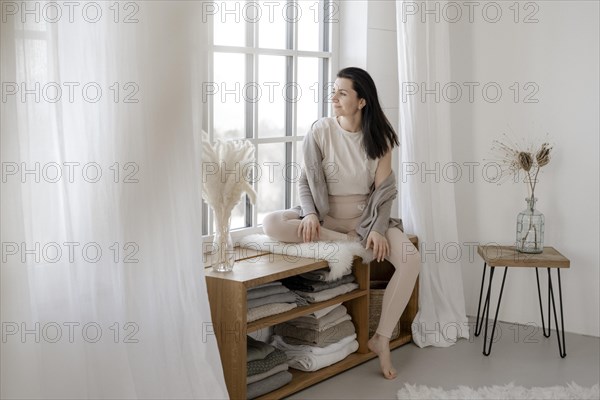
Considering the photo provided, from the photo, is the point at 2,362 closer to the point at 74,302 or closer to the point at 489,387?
the point at 74,302

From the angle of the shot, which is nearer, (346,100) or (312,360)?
(312,360)

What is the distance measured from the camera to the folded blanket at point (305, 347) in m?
3.37

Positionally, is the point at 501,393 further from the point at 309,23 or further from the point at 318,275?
the point at 309,23

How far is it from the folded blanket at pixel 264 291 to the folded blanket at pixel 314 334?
11.4 inches

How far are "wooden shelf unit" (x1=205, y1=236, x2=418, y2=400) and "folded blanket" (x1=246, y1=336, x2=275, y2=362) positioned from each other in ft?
0.44

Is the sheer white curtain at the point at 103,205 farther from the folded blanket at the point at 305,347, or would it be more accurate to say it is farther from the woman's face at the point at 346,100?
the woman's face at the point at 346,100

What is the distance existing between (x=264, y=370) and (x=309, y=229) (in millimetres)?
687

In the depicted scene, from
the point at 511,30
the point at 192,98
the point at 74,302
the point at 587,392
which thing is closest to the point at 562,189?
the point at 511,30

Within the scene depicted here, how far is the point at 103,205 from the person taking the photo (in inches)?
89.8

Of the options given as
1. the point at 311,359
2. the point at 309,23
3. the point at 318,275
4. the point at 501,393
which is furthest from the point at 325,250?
the point at 309,23

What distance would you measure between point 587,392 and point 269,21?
2.14 meters

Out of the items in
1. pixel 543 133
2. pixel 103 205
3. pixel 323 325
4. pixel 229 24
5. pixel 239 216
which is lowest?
pixel 323 325

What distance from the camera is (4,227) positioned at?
2049mm

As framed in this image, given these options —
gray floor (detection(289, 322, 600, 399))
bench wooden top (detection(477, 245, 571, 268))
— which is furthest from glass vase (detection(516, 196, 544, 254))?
gray floor (detection(289, 322, 600, 399))
